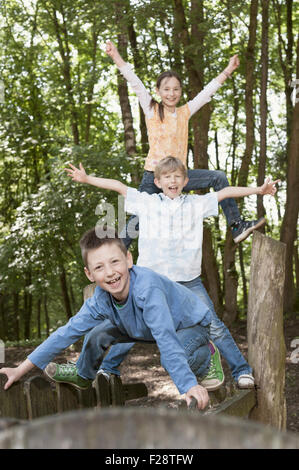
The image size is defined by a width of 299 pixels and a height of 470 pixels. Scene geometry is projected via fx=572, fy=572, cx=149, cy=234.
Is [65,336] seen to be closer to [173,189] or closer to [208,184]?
→ [173,189]

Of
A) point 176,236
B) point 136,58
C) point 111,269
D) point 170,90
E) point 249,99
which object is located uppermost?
point 136,58

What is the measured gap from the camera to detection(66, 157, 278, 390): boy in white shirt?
140 inches

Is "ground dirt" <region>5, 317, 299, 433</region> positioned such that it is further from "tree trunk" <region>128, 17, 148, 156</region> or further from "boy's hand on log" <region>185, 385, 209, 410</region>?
"boy's hand on log" <region>185, 385, 209, 410</region>

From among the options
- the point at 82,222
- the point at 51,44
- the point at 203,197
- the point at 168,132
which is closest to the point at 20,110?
the point at 51,44

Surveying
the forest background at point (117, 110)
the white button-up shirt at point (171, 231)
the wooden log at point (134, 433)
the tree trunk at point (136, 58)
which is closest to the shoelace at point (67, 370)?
the white button-up shirt at point (171, 231)

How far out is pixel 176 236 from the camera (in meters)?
3.62

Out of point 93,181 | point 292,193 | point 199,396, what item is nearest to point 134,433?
point 199,396

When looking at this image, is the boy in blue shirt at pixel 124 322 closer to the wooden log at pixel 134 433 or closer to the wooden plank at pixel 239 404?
the wooden plank at pixel 239 404

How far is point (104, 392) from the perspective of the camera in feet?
10.0

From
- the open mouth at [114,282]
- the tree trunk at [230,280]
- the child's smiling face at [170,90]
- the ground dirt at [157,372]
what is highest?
the child's smiling face at [170,90]

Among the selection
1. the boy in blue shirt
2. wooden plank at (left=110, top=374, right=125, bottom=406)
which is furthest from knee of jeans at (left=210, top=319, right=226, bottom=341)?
wooden plank at (left=110, top=374, right=125, bottom=406)

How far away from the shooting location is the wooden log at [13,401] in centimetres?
231

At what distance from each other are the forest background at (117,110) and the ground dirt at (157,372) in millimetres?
1625

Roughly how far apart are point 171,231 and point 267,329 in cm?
90
